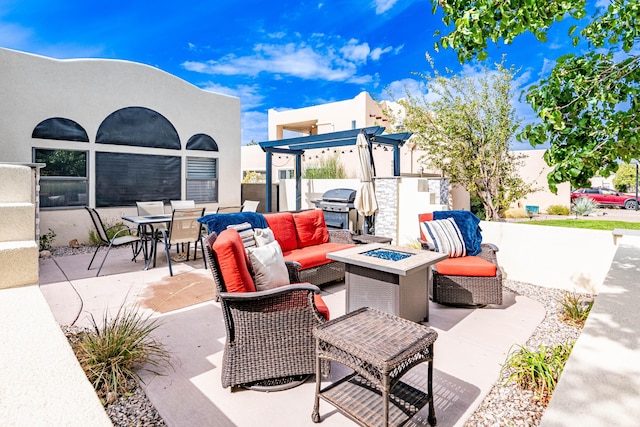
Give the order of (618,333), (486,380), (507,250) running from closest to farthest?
(618,333)
(486,380)
(507,250)

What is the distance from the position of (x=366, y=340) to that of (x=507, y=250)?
4398 millimetres

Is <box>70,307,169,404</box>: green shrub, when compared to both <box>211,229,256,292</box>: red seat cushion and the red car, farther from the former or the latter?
the red car

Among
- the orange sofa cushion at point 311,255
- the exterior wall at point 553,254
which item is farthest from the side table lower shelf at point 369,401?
the exterior wall at point 553,254

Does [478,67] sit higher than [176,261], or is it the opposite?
[478,67]

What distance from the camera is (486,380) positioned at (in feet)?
9.06

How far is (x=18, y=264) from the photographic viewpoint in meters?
3.08

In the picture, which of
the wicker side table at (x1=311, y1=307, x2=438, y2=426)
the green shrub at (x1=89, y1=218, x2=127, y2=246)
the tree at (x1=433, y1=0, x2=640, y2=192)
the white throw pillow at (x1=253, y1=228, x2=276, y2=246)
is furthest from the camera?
the green shrub at (x1=89, y1=218, x2=127, y2=246)

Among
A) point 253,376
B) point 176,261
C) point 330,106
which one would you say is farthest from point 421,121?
point 330,106

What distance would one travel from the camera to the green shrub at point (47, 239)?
7664 millimetres

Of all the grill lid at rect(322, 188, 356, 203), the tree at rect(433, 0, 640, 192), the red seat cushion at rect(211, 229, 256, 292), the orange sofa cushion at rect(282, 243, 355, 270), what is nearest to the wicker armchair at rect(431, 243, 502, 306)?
the orange sofa cushion at rect(282, 243, 355, 270)

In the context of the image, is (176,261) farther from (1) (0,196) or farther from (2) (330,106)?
(2) (330,106)

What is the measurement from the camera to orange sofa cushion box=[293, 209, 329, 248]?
18.6 feet

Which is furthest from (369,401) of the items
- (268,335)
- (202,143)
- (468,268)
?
(202,143)

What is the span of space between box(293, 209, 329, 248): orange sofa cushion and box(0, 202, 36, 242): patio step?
3.30 m
